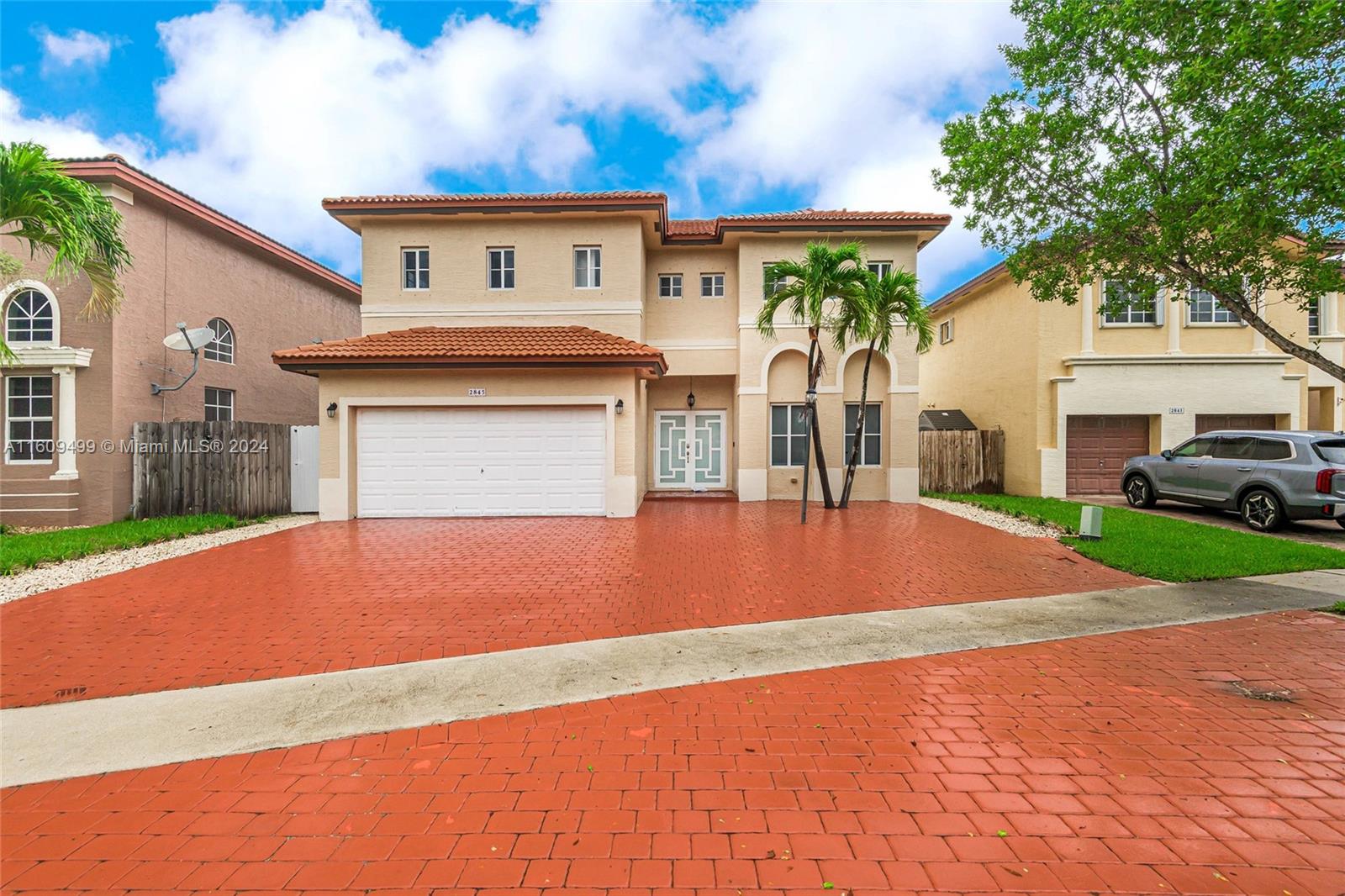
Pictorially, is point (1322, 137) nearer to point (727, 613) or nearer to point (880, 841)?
point (727, 613)

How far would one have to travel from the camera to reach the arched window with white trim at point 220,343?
15039mm

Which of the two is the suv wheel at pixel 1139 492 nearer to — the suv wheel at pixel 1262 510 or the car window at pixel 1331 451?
the suv wheel at pixel 1262 510

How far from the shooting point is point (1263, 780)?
334 centimetres

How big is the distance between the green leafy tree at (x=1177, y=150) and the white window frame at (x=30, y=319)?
671 inches

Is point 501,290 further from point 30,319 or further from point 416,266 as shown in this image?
point 30,319

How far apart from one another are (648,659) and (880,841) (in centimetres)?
252

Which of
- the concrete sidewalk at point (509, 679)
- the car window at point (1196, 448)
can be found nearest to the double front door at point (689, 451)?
the car window at point (1196, 448)

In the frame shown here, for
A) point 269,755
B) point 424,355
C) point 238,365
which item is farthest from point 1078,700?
point 238,365

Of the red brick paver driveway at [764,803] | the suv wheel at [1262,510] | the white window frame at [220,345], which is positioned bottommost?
the red brick paver driveway at [764,803]

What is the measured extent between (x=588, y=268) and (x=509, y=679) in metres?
12.7

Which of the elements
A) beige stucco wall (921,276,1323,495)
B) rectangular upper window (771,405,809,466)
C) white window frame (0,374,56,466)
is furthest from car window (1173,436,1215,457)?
white window frame (0,374,56,466)

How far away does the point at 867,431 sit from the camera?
16.4 metres

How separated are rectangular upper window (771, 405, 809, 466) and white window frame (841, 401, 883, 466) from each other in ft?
3.67

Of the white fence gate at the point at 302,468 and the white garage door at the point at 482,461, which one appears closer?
the white garage door at the point at 482,461
